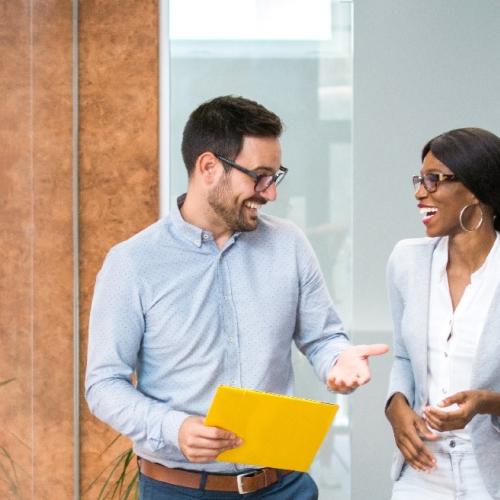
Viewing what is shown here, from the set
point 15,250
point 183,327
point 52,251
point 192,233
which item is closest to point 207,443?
point 183,327

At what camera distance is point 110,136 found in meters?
5.44

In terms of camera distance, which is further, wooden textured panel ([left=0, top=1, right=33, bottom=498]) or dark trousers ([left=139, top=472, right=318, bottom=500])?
wooden textured panel ([left=0, top=1, right=33, bottom=498])

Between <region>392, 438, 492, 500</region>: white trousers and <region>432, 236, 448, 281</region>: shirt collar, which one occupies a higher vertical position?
<region>432, 236, 448, 281</region>: shirt collar

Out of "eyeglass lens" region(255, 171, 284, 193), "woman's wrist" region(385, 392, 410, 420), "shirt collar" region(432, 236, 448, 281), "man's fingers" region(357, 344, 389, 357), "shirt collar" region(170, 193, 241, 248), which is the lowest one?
"woman's wrist" region(385, 392, 410, 420)

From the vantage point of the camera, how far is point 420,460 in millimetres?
3404

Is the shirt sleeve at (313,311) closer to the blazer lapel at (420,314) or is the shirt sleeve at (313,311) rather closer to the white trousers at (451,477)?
the blazer lapel at (420,314)

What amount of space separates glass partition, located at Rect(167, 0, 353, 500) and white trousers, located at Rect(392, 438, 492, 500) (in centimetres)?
211

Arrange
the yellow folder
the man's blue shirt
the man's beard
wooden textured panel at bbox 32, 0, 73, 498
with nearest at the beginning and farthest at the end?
the yellow folder → the man's blue shirt → the man's beard → wooden textured panel at bbox 32, 0, 73, 498

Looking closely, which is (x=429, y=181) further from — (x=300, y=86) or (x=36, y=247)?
(x=300, y=86)

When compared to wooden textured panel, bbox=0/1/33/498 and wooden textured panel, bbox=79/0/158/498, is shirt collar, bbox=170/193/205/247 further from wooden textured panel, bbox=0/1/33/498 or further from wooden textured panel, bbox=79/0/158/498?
wooden textured panel, bbox=79/0/158/498

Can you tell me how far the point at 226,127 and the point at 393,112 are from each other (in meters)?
2.35

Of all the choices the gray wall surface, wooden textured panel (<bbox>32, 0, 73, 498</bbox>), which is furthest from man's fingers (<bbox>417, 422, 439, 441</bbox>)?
the gray wall surface

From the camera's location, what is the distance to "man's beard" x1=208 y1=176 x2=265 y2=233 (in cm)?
327

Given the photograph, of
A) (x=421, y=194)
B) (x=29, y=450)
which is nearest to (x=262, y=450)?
(x=421, y=194)
